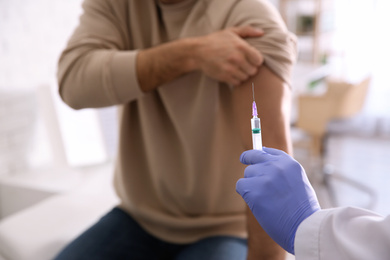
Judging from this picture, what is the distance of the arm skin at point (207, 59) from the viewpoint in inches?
30.5

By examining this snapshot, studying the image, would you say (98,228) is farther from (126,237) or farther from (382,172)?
(382,172)

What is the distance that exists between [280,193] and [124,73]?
473 millimetres

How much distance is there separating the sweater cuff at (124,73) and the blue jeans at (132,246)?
14.8 inches

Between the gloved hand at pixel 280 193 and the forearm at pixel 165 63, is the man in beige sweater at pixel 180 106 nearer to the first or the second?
the forearm at pixel 165 63

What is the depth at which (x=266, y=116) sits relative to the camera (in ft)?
2.43

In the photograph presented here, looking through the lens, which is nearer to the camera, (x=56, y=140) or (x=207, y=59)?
(x=207, y=59)

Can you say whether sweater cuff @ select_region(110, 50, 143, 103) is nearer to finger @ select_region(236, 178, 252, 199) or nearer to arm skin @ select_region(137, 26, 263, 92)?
arm skin @ select_region(137, 26, 263, 92)

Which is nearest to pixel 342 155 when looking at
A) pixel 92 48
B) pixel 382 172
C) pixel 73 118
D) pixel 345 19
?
pixel 382 172

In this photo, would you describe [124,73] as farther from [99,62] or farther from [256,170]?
[256,170]

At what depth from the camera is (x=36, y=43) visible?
1.91 meters

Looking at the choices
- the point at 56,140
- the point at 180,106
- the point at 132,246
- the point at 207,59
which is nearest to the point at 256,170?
the point at 207,59

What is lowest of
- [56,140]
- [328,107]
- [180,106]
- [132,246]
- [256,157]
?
[328,107]

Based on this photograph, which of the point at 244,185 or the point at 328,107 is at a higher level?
the point at 244,185

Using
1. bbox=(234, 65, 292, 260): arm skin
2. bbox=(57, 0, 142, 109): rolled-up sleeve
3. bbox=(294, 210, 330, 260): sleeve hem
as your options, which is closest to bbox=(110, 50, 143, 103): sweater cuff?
bbox=(57, 0, 142, 109): rolled-up sleeve
